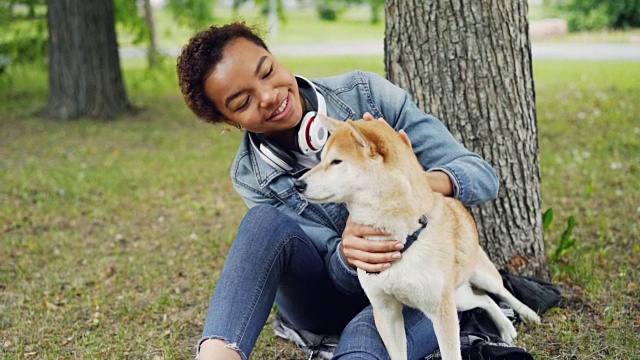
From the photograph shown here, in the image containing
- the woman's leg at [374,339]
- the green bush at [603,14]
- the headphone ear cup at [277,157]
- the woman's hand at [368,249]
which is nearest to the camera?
the woman's hand at [368,249]

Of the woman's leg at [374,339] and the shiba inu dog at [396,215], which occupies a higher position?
the shiba inu dog at [396,215]

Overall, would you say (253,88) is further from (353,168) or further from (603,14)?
(603,14)

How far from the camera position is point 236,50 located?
10.3ft

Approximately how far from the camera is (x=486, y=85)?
3.95 meters

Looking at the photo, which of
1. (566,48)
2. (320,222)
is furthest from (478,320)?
(566,48)

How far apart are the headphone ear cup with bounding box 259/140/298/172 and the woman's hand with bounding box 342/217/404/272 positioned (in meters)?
0.56

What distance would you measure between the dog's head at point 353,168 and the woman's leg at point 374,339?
0.67 metres

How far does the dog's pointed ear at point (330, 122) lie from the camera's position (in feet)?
9.11

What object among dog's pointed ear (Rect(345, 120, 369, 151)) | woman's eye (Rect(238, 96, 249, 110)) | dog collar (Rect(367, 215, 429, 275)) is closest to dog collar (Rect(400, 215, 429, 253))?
dog collar (Rect(367, 215, 429, 275))

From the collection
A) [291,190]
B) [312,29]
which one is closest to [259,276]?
[291,190]

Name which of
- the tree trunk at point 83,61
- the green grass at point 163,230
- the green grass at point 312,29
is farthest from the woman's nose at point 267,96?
the green grass at point 312,29

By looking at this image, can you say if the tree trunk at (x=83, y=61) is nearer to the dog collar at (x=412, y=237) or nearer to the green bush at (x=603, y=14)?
the dog collar at (x=412, y=237)

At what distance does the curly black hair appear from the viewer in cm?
316

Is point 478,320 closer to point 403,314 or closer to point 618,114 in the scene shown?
point 403,314
